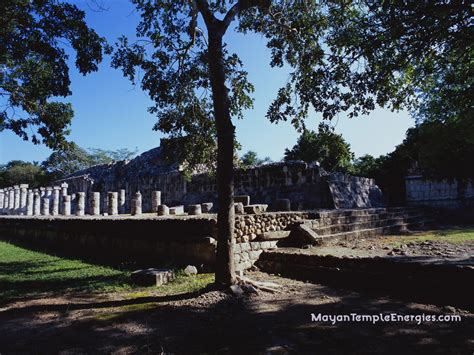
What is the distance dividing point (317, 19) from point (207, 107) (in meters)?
2.76

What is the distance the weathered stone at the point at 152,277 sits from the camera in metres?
5.86

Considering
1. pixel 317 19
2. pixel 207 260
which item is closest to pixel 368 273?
pixel 207 260

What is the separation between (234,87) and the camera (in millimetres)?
6766

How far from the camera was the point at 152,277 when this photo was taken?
19.3 feet

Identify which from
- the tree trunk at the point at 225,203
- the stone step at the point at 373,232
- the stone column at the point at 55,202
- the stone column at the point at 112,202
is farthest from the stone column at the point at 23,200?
the tree trunk at the point at 225,203

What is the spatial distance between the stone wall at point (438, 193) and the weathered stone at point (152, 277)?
49.3 feet

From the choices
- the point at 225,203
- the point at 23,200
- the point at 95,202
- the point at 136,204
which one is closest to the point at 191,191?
the point at 136,204

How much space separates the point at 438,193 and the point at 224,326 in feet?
54.2

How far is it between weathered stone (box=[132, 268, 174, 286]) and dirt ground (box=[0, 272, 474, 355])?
0.70 metres

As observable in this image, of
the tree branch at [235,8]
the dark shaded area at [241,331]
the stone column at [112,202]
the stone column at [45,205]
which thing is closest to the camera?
the dark shaded area at [241,331]

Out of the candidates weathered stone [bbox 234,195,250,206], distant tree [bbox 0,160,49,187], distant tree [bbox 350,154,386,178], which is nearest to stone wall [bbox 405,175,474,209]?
distant tree [bbox 350,154,386,178]

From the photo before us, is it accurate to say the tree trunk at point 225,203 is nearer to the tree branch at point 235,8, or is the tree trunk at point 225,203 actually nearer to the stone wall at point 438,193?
the tree branch at point 235,8

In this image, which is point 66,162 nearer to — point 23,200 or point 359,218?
point 23,200

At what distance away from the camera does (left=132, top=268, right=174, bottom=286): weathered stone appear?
5855 millimetres
